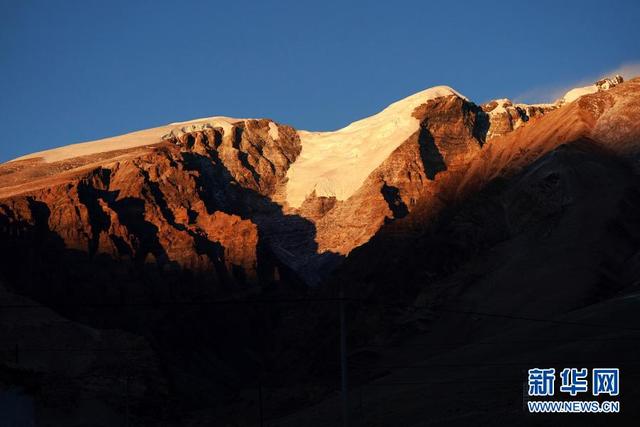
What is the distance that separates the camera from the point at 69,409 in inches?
5157

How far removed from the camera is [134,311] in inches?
7200

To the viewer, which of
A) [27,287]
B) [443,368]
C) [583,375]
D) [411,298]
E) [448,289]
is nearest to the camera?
[583,375]

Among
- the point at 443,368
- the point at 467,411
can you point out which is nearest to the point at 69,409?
the point at 443,368

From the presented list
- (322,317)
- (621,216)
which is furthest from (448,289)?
(322,317)

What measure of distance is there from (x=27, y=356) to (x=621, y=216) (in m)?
64.3

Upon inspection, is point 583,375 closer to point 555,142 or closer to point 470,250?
point 470,250

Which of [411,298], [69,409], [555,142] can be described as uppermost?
[555,142]

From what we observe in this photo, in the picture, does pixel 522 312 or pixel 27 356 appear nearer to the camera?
pixel 522 312

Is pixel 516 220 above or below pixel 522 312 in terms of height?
above

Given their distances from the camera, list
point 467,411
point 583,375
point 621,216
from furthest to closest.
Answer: point 621,216, point 467,411, point 583,375

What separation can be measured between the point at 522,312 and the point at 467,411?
50297 millimetres

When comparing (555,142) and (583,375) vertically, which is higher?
(555,142)

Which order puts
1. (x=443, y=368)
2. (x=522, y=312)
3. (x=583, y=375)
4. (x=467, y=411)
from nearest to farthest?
(x=583, y=375) < (x=467, y=411) < (x=443, y=368) < (x=522, y=312)

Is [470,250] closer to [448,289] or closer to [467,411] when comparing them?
[448,289]
